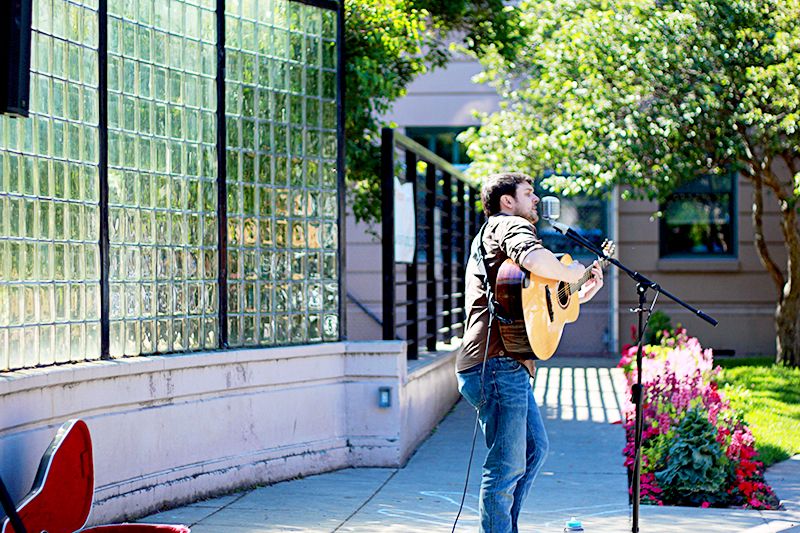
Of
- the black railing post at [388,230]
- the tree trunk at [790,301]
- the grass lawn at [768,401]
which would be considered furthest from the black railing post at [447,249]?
the tree trunk at [790,301]

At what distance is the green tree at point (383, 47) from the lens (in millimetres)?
11352

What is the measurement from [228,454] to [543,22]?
8992mm

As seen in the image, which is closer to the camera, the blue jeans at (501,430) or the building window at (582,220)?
the blue jeans at (501,430)

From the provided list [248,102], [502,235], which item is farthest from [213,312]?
[502,235]

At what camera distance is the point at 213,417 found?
7797 mm

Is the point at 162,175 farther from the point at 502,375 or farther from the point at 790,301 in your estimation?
the point at 790,301

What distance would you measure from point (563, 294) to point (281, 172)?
349 cm

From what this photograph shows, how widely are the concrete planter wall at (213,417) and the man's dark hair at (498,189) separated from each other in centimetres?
239

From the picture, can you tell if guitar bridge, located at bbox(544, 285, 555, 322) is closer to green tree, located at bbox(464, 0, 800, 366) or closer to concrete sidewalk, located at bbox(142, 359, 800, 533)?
concrete sidewalk, located at bbox(142, 359, 800, 533)

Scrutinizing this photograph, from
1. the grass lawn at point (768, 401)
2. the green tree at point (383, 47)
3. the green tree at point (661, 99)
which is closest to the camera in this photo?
the grass lawn at point (768, 401)

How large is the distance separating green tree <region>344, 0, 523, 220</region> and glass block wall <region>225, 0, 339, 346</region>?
6.68ft

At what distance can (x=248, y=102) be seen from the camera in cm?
859

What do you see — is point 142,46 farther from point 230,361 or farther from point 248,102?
point 230,361

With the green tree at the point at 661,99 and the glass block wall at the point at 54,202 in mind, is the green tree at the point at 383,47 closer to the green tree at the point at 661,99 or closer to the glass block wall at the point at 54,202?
the green tree at the point at 661,99
